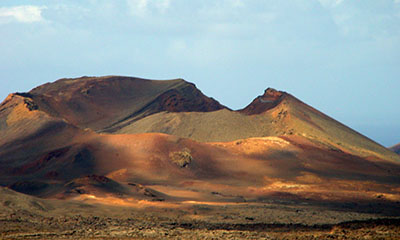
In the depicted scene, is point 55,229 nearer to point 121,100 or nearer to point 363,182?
point 363,182

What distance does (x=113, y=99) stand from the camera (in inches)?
3561

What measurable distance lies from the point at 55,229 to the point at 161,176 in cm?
2483

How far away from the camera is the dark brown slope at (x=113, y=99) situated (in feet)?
266

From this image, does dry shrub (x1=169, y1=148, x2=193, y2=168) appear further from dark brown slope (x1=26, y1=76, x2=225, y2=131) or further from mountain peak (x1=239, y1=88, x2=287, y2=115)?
mountain peak (x1=239, y1=88, x2=287, y2=115)

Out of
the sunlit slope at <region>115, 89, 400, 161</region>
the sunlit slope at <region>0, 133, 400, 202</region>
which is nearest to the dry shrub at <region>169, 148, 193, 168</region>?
the sunlit slope at <region>0, 133, 400, 202</region>

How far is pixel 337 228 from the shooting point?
22188mm

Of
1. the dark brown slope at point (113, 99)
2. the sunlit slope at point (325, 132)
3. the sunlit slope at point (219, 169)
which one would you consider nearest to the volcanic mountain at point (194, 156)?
the sunlit slope at point (219, 169)

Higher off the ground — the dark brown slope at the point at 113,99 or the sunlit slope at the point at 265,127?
the dark brown slope at the point at 113,99

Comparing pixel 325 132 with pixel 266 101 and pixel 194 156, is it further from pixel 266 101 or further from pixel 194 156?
pixel 194 156

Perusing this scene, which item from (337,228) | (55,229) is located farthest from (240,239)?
(55,229)

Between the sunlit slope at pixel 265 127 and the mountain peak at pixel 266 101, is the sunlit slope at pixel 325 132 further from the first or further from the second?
the mountain peak at pixel 266 101

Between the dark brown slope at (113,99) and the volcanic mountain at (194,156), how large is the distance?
0.52 meters

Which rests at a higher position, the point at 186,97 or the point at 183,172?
the point at 186,97

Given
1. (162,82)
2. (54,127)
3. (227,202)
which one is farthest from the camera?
(162,82)
